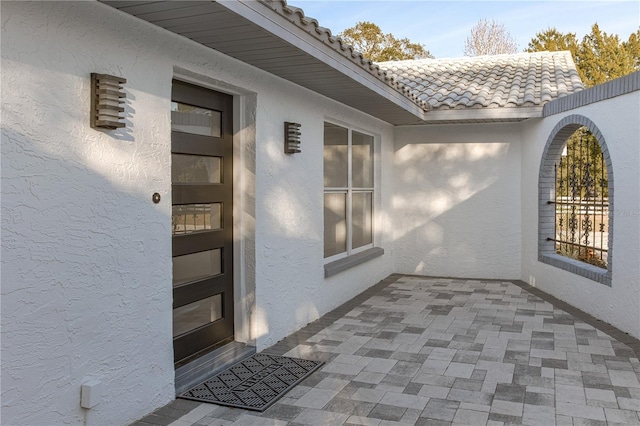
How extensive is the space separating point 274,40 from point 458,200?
6.54 meters

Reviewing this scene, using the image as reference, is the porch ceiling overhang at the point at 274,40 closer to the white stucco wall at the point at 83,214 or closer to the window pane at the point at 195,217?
the white stucco wall at the point at 83,214

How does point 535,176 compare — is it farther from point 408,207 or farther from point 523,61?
point 523,61

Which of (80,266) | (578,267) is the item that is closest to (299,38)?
(80,266)

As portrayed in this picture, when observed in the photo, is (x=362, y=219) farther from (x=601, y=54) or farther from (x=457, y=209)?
(x=601, y=54)

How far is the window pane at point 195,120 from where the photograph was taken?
4.64 metres

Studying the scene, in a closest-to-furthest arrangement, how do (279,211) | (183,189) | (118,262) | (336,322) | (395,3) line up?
(118,262)
(183,189)
(279,211)
(336,322)
(395,3)

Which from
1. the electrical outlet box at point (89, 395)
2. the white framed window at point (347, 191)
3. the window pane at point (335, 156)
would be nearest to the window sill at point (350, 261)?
the white framed window at point (347, 191)

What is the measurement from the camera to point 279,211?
19.9ft

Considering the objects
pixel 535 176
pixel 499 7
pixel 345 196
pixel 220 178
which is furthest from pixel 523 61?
pixel 499 7

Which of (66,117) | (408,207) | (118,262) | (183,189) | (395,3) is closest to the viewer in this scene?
(66,117)

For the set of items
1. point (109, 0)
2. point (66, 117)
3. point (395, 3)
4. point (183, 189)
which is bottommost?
point (183, 189)

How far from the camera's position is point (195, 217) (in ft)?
16.1

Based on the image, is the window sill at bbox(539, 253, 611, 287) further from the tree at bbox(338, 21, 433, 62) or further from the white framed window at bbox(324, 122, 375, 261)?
the tree at bbox(338, 21, 433, 62)

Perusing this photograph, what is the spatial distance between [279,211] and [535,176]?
16.1 feet
